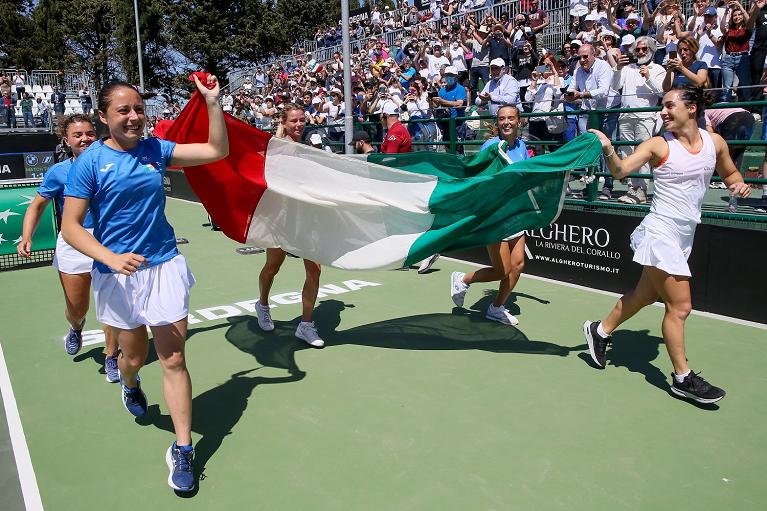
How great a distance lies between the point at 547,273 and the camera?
27.6 feet

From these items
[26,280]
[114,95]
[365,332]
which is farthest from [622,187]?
[26,280]

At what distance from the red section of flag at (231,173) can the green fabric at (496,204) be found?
1.41 m

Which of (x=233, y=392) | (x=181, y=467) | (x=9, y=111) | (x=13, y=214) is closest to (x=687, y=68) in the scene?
(x=233, y=392)

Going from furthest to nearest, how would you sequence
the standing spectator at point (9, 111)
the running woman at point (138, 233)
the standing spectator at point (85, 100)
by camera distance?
the standing spectator at point (85, 100) → the standing spectator at point (9, 111) → the running woman at point (138, 233)

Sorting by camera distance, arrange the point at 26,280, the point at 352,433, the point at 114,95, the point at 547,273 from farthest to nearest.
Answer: the point at 26,280, the point at 547,273, the point at 352,433, the point at 114,95

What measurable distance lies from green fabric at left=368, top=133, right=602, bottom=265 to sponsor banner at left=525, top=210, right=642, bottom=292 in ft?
7.92

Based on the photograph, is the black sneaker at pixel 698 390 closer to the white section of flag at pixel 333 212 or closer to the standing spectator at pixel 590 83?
the white section of flag at pixel 333 212

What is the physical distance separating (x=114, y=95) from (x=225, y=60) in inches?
2388

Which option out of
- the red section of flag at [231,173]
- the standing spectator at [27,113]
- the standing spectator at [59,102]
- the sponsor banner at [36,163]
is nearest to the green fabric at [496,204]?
the red section of flag at [231,173]

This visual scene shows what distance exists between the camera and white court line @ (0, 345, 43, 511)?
351 cm

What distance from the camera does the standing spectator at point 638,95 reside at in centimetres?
788

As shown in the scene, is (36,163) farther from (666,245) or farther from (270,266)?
(666,245)

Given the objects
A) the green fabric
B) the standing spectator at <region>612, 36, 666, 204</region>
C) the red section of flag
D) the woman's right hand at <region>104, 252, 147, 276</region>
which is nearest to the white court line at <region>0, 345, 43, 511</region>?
the woman's right hand at <region>104, 252, 147, 276</region>

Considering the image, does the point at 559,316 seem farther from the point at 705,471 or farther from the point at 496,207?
the point at 705,471
